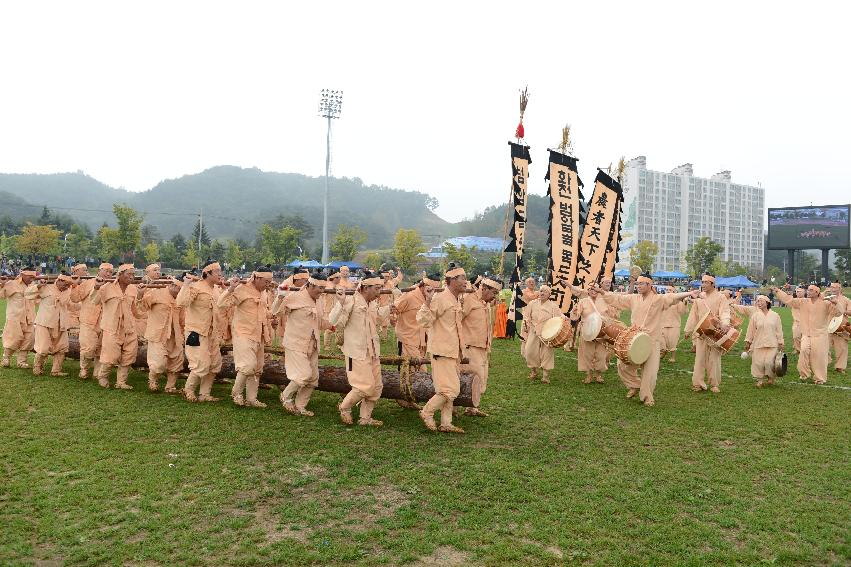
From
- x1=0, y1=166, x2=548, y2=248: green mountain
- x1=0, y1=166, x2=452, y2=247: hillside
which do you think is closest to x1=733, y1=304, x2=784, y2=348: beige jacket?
x1=0, y1=166, x2=548, y2=248: green mountain

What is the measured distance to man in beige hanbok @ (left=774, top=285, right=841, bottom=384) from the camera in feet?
36.5

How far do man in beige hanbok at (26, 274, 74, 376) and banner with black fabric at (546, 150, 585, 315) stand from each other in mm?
9869

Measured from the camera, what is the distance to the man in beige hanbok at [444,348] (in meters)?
6.79

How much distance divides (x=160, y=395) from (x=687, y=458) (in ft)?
22.5

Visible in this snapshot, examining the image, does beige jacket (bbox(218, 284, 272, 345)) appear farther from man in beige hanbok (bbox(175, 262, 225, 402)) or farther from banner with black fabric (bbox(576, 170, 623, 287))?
banner with black fabric (bbox(576, 170, 623, 287))

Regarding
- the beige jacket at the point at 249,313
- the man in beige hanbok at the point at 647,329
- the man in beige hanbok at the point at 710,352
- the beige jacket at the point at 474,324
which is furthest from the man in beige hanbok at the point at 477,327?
the man in beige hanbok at the point at 710,352

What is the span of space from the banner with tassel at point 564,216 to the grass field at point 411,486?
629 cm

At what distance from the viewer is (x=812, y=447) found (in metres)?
6.79

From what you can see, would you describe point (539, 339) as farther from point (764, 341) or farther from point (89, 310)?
point (89, 310)

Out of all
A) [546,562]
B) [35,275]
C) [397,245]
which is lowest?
[546,562]

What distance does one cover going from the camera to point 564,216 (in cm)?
1448

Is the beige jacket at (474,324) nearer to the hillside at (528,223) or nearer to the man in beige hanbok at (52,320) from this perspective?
the man in beige hanbok at (52,320)

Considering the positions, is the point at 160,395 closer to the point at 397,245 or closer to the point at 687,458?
the point at 687,458

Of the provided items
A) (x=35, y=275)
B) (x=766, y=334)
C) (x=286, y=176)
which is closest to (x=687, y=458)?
(x=766, y=334)
